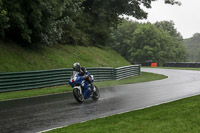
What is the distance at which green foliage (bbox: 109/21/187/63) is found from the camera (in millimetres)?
83062

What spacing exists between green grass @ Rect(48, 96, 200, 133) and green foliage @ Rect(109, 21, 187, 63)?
71.4 meters

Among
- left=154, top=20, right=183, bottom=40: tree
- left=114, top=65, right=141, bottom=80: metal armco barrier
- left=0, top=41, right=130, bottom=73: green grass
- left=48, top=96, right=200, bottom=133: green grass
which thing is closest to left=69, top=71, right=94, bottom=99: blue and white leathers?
left=48, top=96, right=200, bottom=133: green grass

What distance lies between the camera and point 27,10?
20.1 metres

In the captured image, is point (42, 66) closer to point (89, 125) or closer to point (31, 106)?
point (31, 106)

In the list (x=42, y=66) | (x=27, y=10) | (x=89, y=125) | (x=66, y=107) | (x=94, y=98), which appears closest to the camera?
(x=89, y=125)

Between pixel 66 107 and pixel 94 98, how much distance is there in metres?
2.08

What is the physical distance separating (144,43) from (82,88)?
247ft

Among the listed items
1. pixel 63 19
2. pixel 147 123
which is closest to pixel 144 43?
pixel 63 19

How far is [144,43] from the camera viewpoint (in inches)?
3334

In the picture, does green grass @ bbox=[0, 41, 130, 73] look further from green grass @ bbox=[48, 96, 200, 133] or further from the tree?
the tree

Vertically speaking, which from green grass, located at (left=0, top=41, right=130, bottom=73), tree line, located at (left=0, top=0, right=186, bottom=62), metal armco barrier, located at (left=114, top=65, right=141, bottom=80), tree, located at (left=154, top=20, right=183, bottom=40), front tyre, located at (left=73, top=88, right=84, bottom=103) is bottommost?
metal armco barrier, located at (left=114, top=65, right=141, bottom=80)

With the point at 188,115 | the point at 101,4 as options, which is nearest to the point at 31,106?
the point at 188,115

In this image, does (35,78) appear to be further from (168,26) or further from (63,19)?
(168,26)

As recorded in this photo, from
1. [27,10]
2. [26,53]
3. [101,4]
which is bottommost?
[26,53]
